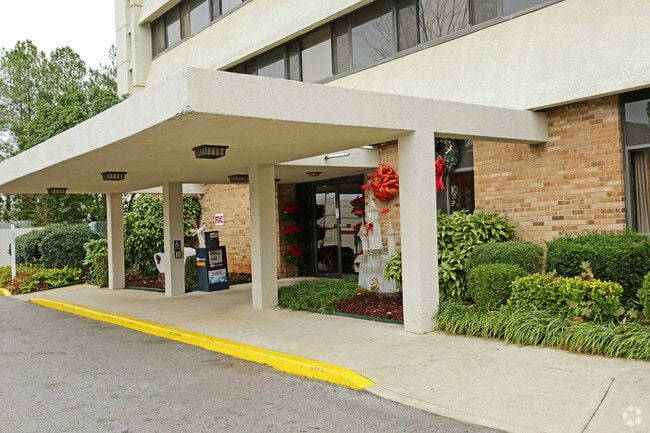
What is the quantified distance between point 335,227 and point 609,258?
30.2 feet

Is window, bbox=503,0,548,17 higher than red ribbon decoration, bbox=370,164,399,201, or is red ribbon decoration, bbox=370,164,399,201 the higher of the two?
window, bbox=503,0,548,17

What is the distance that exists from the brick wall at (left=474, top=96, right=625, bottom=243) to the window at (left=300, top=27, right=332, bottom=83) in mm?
5319

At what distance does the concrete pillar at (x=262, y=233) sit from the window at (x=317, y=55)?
440 cm

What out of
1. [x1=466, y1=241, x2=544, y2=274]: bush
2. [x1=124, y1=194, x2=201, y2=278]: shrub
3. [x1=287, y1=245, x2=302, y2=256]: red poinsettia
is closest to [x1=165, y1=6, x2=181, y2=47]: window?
[x1=124, y1=194, x2=201, y2=278]: shrub

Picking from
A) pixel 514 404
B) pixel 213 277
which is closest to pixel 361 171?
pixel 213 277

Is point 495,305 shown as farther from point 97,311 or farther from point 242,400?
point 97,311

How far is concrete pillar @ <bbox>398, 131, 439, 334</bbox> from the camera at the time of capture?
326 inches

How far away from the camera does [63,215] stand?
3136cm

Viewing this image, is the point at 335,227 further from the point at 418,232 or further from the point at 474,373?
the point at 474,373

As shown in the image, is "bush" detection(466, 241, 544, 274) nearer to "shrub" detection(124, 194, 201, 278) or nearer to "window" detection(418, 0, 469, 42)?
"window" detection(418, 0, 469, 42)

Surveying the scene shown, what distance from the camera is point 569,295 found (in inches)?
292

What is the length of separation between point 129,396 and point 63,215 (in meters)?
27.9

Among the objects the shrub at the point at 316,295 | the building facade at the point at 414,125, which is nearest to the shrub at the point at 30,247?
the building facade at the point at 414,125

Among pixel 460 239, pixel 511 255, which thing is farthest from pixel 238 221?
pixel 511 255
